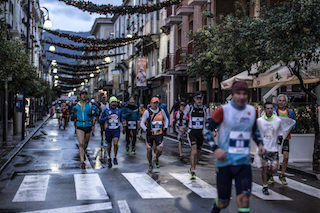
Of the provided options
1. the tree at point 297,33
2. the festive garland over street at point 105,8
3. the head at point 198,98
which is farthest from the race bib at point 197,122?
the festive garland over street at point 105,8

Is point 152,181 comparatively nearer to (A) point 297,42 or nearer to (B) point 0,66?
(A) point 297,42

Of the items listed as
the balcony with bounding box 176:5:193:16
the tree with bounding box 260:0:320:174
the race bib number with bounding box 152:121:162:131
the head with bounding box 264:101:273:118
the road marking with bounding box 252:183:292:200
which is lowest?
the road marking with bounding box 252:183:292:200

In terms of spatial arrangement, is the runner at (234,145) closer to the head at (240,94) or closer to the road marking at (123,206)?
A: the head at (240,94)

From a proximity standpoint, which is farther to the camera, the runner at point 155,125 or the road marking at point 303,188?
the runner at point 155,125

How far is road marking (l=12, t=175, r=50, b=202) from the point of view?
7551 millimetres

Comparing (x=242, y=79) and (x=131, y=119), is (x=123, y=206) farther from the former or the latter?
(x=242, y=79)

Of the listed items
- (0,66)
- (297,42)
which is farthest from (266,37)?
(0,66)

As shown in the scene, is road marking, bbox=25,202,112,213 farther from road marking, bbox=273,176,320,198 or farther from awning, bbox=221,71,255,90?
awning, bbox=221,71,255,90

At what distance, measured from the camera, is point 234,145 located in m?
5.15

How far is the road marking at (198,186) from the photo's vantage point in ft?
25.8

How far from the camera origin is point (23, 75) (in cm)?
2047

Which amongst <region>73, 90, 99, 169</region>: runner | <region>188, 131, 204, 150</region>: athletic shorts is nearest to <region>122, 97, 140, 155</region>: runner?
<region>73, 90, 99, 169</region>: runner

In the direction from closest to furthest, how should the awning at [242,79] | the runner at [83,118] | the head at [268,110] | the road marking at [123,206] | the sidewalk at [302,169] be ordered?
the road marking at [123,206], the head at [268,110], the sidewalk at [302,169], the runner at [83,118], the awning at [242,79]

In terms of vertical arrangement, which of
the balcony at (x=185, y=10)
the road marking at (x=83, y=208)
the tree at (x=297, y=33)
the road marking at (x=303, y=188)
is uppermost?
the balcony at (x=185, y=10)
